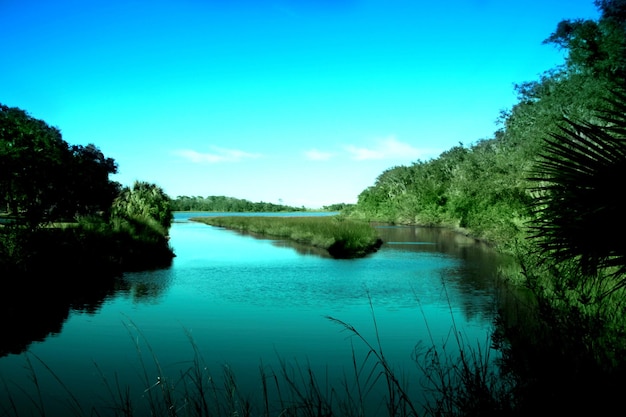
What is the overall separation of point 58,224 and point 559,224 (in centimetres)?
2788

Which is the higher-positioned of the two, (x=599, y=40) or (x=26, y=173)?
(x=599, y=40)

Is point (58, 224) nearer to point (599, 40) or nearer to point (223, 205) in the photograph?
point (599, 40)

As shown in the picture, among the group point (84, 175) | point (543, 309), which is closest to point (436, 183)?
point (84, 175)

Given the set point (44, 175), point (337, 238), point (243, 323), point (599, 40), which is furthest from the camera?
point (337, 238)

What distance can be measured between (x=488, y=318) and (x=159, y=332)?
7596 mm

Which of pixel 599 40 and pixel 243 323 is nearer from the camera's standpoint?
pixel 243 323

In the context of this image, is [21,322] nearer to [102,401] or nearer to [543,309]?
[102,401]

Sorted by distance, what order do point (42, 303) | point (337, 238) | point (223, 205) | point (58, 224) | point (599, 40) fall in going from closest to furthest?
point (42, 303) < point (599, 40) < point (58, 224) < point (337, 238) < point (223, 205)

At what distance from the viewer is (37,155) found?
87.7 ft

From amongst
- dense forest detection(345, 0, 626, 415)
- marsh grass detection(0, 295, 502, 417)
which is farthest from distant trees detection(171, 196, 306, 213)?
marsh grass detection(0, 295, 502, 417)

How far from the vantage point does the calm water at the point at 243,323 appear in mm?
7809

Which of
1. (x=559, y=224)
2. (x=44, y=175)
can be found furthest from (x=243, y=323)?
(x=44, y=175)

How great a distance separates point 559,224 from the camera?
4898 mm

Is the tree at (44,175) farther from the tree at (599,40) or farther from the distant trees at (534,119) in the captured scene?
the tree at (599,40)
